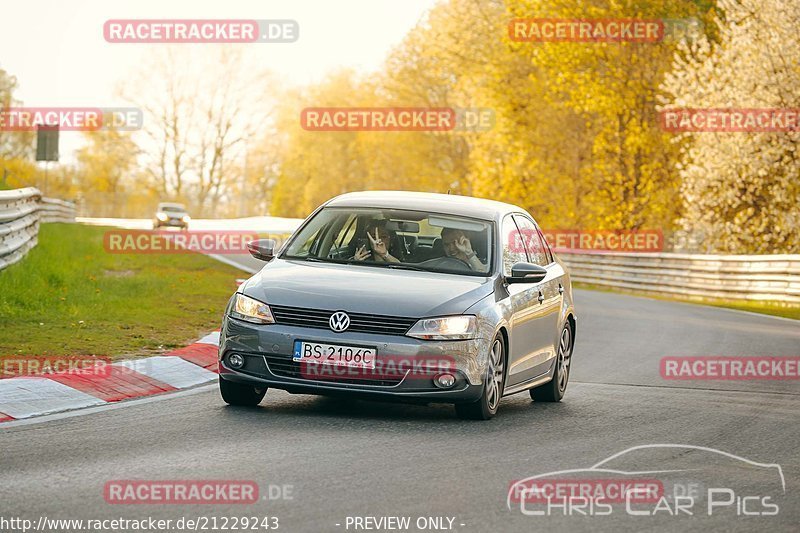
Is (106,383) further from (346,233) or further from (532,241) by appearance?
(532,241)

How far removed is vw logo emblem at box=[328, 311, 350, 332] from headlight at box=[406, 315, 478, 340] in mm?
431

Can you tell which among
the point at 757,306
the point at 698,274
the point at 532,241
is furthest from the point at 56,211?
Result: the point at 532,241

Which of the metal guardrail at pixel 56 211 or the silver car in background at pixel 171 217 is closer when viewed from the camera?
the metal guardrail at pixel 56 211

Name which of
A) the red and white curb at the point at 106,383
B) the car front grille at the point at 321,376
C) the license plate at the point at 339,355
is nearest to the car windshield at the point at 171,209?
the red and white curb at the point at 106,383

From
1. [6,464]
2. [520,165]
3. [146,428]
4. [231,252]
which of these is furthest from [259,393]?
[520,165]

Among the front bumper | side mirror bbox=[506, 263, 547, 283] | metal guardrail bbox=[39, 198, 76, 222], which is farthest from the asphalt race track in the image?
metal guardrail bbox=[39, 198, 76, 222]

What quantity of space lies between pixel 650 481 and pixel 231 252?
102 feet

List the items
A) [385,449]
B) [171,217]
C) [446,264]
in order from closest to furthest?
[385,449]
[446,264]
[171,217]

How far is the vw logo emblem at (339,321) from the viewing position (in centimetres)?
910

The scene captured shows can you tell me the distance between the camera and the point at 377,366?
29.8 feet

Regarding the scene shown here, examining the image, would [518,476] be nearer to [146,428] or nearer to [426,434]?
[426,434]

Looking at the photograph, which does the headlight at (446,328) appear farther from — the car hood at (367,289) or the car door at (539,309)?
the car door at (539,309)

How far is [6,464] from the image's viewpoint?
711 centimetres

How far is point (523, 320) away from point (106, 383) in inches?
129
